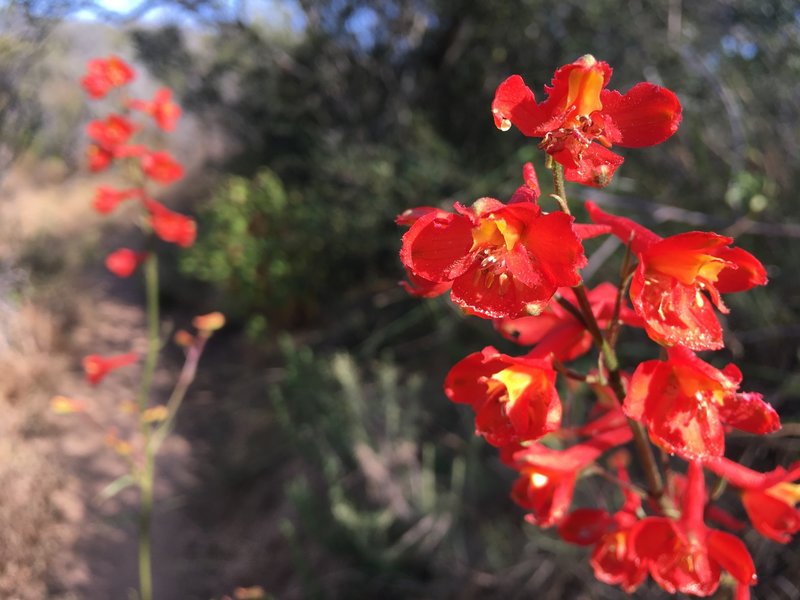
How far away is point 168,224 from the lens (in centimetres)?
253

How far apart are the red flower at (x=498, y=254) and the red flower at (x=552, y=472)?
1.06ft

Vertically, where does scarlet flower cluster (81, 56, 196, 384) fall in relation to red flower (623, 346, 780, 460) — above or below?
below

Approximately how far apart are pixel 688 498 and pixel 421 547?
6.36ft

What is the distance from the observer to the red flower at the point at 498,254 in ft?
2.13

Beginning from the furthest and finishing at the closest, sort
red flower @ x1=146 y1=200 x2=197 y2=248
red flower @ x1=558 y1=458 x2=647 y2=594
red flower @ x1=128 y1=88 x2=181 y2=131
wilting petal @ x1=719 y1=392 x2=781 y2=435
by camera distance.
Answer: red flower @ x1=128 y1=88 x2=181 y2=131, red flower @ x1=146 y1=200 x2=197 y2=248, red flower @ x1=558 y1=458 x2=647 y2=594, wilting petal @ x1=719 y1=392 x2=781 y2=435

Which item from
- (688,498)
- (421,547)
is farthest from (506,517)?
(688,498)

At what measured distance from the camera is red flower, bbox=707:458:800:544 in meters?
0.90

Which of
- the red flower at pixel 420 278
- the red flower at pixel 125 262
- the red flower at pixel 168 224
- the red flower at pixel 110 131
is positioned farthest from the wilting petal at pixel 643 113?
the red flower at pixel 110 131

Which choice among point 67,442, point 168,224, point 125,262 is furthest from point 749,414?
point 67,442

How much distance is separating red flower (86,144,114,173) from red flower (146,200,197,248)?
25 cm

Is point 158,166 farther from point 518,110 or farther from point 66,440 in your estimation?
point 66,440

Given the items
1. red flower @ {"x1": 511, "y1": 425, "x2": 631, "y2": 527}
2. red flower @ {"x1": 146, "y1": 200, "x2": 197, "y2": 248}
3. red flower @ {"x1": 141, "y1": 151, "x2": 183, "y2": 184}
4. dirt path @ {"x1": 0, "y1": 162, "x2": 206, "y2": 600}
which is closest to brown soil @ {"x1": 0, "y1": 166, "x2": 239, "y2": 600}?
dirt path @ {"x1": 0, "y1": 162, "x2": 206, "y2": 600}

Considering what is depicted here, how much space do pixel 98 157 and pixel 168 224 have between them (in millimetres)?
403

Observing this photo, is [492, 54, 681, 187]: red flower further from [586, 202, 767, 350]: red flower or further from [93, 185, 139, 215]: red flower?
[93, 185, 139, 215]: red flower
